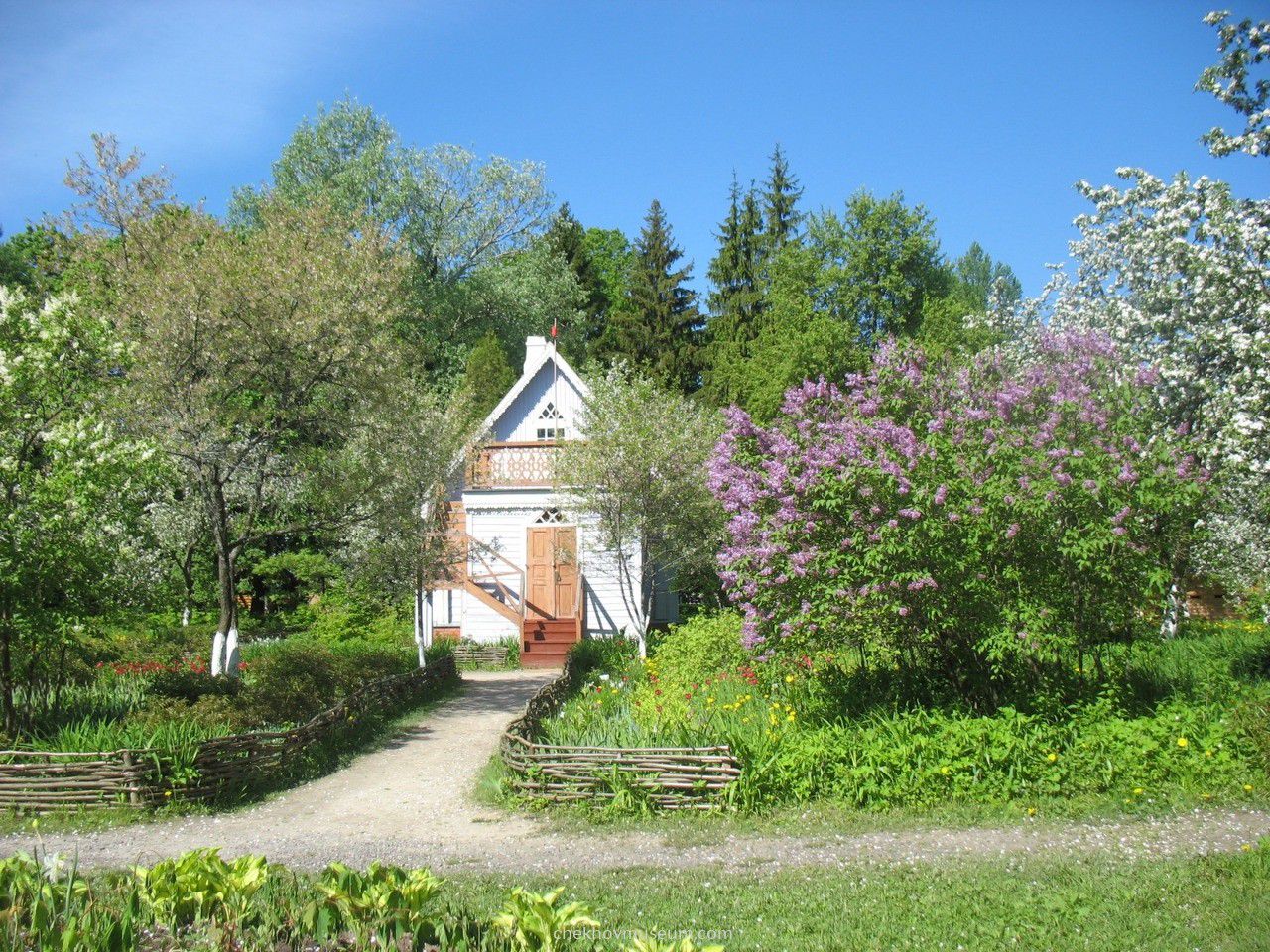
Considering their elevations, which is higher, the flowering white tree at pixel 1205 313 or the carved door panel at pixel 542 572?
the flowering white tree at pixel 1205 313

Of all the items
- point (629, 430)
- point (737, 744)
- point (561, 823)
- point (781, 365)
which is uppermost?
point (781, 365)

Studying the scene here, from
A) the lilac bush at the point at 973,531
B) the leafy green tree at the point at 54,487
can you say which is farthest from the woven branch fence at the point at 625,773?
the leafy green tree at the point at 54,487

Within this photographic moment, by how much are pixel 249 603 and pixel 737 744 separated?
23928 millimetres

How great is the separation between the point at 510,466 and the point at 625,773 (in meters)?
16.0

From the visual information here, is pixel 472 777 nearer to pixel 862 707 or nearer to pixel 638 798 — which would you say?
pixel 638 798

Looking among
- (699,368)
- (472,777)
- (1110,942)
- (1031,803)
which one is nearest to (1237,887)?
(1110,942)

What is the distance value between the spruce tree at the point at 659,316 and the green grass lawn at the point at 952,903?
35.4 metres

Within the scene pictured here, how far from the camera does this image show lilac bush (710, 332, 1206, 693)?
32.2 feet

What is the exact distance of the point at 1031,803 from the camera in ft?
29.5

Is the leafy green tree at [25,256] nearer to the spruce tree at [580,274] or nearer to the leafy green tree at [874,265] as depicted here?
the spruce tree at [580,274]

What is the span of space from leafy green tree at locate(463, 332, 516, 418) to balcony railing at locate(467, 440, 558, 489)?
647 cm

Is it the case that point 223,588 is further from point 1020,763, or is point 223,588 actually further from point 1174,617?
point 1174,617

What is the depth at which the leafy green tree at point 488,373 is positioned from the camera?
32219 millimetres

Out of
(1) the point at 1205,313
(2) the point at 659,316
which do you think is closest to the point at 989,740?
(1) the point at 1205,313
